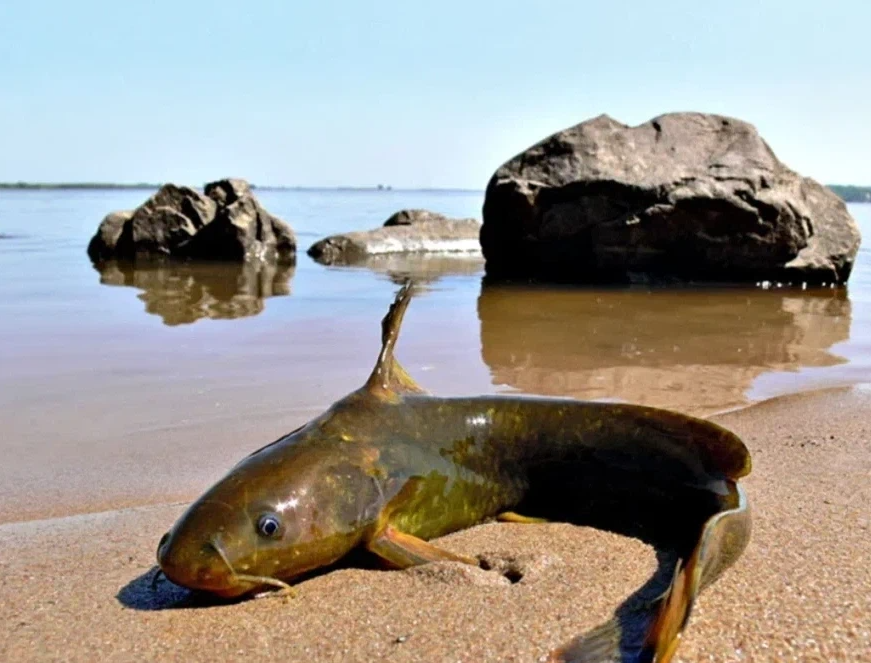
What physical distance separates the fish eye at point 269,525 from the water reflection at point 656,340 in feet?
11.3

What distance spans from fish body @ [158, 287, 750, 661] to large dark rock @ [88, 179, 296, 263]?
1355 cm

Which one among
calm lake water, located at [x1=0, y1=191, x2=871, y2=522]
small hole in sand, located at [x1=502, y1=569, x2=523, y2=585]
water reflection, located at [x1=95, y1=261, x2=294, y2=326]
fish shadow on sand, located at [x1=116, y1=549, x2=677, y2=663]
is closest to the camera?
fish shadow on sand, located at [x1=116, y1=549, x2=677, y2=663]

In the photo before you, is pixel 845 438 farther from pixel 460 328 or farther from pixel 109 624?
pixel 460 328

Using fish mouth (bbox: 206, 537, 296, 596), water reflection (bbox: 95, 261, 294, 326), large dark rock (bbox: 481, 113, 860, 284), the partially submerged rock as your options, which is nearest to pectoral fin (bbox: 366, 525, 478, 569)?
fish mouth (bbox: 206, 537, 296, 596)

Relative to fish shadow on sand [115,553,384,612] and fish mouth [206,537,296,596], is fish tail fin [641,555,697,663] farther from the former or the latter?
fish mouth [206,537,296,596]

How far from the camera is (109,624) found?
97.0 inches

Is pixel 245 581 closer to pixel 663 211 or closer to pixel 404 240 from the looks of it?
pixel 663 211

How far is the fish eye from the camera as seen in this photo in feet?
8.50

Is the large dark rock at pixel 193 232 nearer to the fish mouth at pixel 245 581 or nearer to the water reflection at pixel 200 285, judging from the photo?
the water reflection at pixel 200 285

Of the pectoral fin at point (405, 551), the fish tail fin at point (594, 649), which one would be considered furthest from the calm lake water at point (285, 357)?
the fish tail fin at point (594, 649)

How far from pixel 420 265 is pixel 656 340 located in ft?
27.9

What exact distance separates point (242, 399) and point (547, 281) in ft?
24.6

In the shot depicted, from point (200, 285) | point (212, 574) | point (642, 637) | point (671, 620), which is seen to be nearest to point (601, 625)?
point (642, 637)

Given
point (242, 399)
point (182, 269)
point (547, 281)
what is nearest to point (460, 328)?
point (242, 399)
